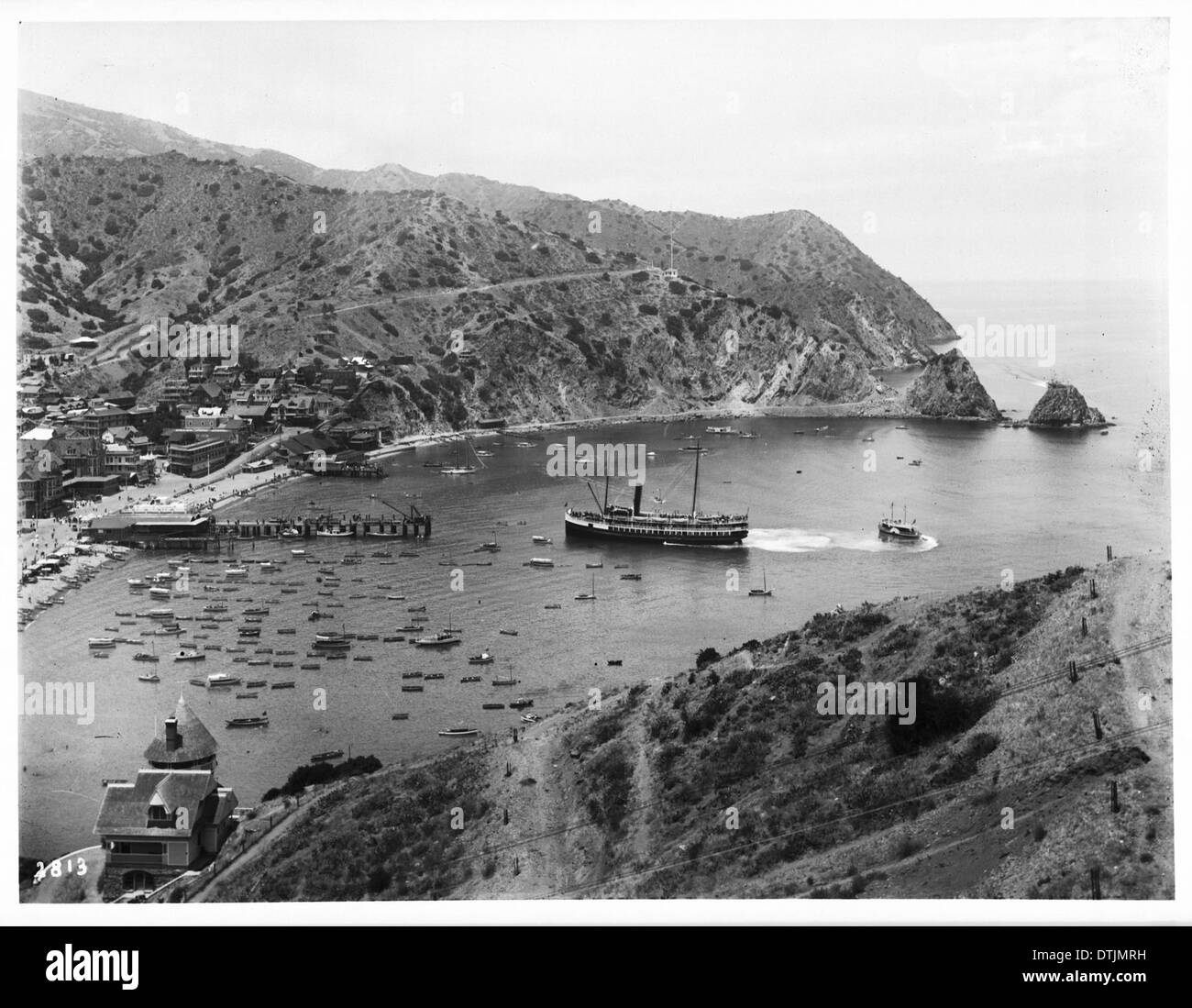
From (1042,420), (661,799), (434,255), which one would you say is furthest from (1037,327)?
(434,255)

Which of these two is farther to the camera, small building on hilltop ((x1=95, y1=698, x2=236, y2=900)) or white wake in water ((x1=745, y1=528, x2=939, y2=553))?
white wake in water ((x1=745, y1=528, x2=939, y2=553))

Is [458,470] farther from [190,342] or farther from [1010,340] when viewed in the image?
[1010,340]

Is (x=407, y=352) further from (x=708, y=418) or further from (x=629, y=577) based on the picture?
(x=629, y=577)

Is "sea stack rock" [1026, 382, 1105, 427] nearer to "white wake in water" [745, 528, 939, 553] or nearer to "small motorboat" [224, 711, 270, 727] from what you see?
"white wake in water" [745, 528, 939, 553]

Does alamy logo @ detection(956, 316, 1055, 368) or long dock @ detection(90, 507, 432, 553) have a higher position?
alamy logo @ detection(956, 316, 1055, 368)

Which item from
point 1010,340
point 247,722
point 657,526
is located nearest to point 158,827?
point 247,722

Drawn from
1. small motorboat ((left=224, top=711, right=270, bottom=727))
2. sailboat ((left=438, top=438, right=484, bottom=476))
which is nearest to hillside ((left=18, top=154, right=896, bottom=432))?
sailboat ((left=438, top=438, right=484, bottom=476))
